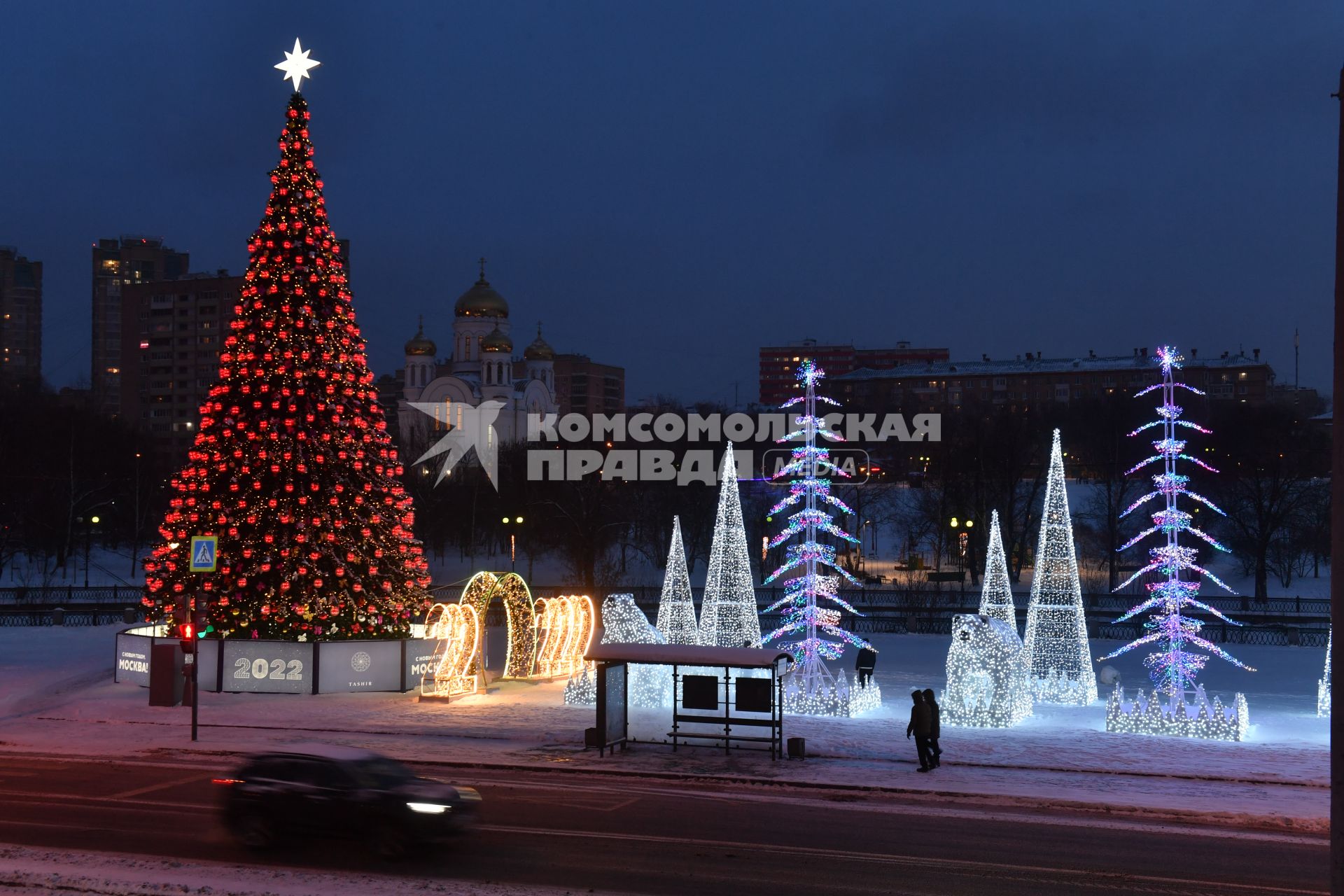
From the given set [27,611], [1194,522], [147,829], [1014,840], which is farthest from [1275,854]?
[1194,522]

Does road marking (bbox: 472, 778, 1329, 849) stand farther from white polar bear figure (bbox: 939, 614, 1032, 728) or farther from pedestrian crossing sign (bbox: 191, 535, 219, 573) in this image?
pedestrian crossing sign (bbox: 191, 535, 219, 573)

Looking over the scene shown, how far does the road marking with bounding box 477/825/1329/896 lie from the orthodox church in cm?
9714

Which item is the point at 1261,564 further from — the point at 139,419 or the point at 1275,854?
the point at 139,419

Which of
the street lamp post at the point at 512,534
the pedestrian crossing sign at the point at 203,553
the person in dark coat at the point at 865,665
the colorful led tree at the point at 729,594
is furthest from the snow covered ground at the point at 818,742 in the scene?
the street lamp post at the point at 512,534

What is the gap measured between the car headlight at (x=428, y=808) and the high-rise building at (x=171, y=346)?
138 m

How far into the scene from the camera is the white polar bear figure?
23.3 metres

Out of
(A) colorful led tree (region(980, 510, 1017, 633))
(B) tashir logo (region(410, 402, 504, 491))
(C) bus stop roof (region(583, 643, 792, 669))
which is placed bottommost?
(C) bus stop roof (region(583, 643, 792, 669))

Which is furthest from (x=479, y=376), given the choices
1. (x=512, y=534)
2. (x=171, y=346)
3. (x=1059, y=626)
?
(x=1059, y=626)

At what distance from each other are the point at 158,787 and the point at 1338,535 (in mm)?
15304

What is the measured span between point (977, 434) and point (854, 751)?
177 ft

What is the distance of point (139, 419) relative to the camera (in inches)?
5812

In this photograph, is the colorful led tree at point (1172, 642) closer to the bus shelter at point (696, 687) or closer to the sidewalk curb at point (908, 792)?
the sidewalk curb at point (908, 792)

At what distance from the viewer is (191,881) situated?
12156 mm

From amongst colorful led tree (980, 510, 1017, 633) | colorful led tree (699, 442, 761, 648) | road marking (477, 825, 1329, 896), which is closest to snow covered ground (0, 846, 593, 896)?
road marking (477, 825, 1329, 896)
